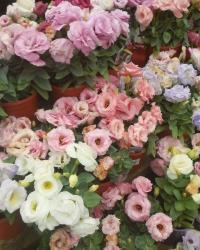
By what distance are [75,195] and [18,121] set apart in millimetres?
374

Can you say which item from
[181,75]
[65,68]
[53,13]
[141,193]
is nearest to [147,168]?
[141,193]

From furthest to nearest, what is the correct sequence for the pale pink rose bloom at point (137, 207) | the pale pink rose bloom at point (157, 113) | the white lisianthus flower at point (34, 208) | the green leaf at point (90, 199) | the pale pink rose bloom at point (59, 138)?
the pale pink rose bloom at point (157, 113) < the pale pink rose bloom at point (137, 207) < the pale pink rose bloom at point (59, 138) < the green leaf at point (90, 199) < the white lisianthus flower at point (34, 208)

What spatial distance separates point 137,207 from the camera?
4.72 feet

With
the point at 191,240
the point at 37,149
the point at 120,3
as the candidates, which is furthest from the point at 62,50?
the point at 191,240

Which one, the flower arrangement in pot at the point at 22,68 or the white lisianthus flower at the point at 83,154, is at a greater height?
the flower arrangement in pot at the point at 22,68

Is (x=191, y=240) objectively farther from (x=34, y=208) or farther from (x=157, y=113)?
(x=34, y=208)

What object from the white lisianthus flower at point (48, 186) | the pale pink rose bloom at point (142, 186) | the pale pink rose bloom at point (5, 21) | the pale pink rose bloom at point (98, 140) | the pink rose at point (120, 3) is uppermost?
the pink rose at point (120, 3)

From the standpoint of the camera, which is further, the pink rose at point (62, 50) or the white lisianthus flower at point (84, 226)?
the pink rose at point (62, 50)

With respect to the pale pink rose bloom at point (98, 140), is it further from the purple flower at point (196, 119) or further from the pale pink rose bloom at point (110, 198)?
the purple flower at point (196, 119)

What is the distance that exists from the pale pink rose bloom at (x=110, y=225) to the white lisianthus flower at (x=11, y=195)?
349mm

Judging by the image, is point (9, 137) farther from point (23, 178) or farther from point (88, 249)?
point (88, 249)

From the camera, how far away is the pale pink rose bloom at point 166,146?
1551 mm

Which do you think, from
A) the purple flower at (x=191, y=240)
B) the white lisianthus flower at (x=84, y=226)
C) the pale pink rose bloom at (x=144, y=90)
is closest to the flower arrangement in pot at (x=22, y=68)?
the pale pink rose bloom at (x=144, y=90)

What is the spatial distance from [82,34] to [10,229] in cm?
61
